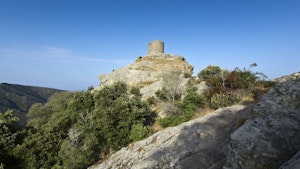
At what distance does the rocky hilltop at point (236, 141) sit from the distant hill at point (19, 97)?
116372 millimetres

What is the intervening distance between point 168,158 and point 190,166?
149 centimetres

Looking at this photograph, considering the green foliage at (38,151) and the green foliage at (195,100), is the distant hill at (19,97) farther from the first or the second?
the green foliage at (195,100)

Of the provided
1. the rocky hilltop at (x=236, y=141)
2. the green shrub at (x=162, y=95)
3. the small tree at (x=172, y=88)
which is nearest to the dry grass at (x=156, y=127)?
the small tree at (x=172, y=88)

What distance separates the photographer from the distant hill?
12369 cm

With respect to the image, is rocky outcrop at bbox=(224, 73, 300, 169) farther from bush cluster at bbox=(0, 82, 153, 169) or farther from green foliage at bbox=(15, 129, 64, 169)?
green foliage at bbox=(15, 129, 64, 169)

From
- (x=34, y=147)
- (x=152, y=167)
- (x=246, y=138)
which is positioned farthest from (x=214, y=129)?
(x=34, y=147)

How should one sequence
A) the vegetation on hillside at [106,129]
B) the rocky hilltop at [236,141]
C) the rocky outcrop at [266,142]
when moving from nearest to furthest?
the rocky outcrop at [266,142] < the rocky hilltop at [236,141] < the vegetation on hillside at [106,129]

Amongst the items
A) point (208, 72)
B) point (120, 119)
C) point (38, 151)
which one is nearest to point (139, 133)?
point (120, 119)

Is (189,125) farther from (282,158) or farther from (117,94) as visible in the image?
(117,94)

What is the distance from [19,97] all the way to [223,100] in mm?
173604

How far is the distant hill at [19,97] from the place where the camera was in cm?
12369

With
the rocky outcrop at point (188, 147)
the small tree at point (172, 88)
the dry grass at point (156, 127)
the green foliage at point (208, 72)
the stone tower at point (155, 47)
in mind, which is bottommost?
the dry grass at point (156, 127)

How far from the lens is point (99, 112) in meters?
19.5

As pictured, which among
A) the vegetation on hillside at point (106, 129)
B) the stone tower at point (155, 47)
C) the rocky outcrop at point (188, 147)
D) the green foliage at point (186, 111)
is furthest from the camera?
the stone tower at point (155, 47)
